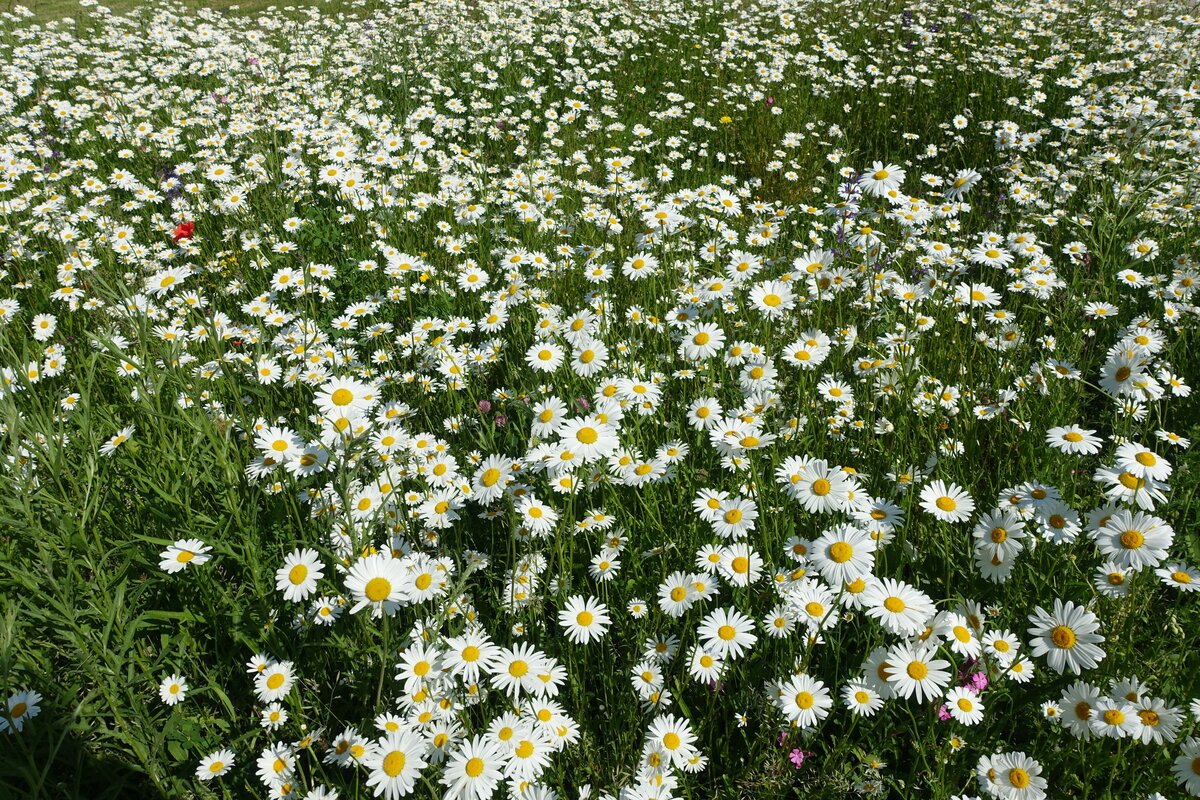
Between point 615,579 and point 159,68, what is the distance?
782 cm

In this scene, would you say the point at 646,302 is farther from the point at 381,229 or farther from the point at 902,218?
the point at 381,229

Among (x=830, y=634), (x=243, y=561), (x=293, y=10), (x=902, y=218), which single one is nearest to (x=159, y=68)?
(x=293, y=10)

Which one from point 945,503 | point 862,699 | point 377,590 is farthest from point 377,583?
point 945,503

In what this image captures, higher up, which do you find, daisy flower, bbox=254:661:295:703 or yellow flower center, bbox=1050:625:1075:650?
yellow flower center, bbox=1050:625:1075:650

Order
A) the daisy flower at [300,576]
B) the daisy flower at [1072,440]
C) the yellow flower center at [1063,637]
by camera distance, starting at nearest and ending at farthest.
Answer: the yellow flower center at [1063,637], the daisy flower at [300,576], the daisy flower at [1072,440]

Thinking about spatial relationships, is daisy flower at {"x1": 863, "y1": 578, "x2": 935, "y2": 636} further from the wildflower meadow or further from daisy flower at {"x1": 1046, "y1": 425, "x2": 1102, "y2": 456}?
daisy flower at {"x1": 1046, "y1": 425, "x2": 1102, "y2": 456}

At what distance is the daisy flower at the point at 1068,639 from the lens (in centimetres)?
149

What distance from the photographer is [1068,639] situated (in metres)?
1.52

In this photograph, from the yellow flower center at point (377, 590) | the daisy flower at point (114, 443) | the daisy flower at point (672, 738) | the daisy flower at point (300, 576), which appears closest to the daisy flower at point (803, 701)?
the daisy flower at point (672, 738)

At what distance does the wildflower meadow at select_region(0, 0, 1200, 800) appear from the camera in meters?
1.61

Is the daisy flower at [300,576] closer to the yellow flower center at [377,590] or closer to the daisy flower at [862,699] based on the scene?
the yellow flower center at [377,590]

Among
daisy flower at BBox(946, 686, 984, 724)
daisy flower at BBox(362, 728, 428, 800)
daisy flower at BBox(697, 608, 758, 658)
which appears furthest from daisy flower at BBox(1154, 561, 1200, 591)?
daisy flower at BBox(362, 728, 428, 800)

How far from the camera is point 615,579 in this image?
2.15 metres

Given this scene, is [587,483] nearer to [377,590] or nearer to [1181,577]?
[377,590]
